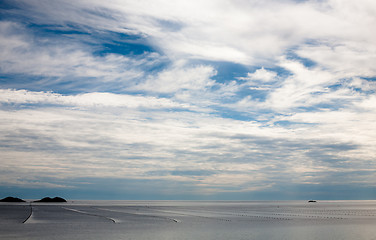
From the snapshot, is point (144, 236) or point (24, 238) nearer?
point (24, 238)

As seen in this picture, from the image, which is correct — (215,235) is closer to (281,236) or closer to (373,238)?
(281,236)

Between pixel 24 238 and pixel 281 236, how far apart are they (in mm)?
32620

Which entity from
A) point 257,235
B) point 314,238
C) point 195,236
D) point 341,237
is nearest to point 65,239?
point 195,236

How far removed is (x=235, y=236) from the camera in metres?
46.8

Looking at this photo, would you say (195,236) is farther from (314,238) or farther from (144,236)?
(314,238)


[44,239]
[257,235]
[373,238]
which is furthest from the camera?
[257,235]

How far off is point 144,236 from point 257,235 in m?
15.2

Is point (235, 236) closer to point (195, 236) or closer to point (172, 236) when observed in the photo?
point (195, 236)

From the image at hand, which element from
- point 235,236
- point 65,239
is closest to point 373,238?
point 235,236

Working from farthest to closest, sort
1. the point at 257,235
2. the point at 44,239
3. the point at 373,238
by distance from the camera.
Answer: the point at 257,235, the point at 373,238, the point at 44,239

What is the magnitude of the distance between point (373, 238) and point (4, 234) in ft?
154

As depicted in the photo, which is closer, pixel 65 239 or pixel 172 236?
pixel 65 239

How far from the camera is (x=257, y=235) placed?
48.2 metres

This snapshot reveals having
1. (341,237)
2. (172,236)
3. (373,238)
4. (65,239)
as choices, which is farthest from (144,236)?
(373,238)
